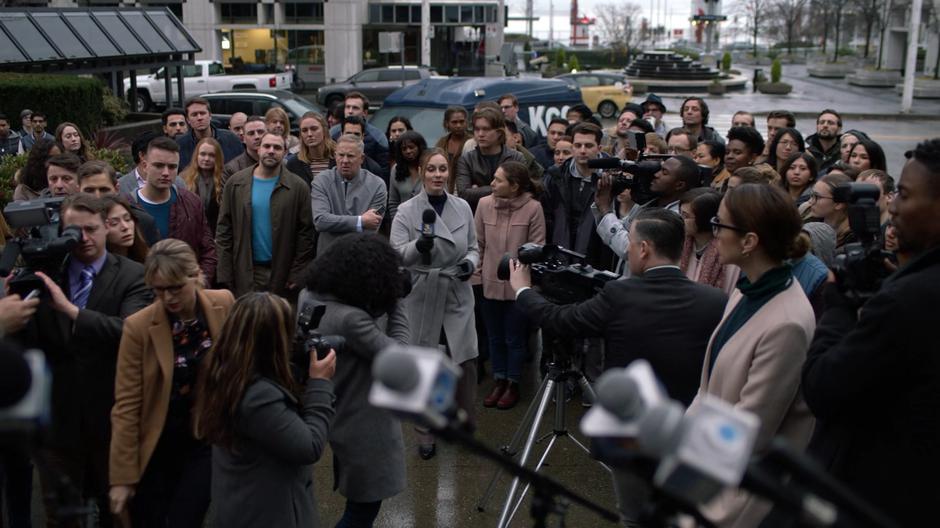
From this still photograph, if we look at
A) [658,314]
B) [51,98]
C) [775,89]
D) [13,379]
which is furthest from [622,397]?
[775,89]

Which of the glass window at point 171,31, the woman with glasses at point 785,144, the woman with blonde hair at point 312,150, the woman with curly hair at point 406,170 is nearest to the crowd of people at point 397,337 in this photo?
the woman with curly hair at point 406,170

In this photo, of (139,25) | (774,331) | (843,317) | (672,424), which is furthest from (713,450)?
(139,25)

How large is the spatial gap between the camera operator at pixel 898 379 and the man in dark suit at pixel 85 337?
9.51 ft

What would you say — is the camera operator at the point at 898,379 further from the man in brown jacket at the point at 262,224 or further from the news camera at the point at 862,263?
the man in brown jacket at the point at 262,224

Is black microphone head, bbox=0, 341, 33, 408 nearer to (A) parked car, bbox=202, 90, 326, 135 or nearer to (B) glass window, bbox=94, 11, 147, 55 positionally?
(B) glass window, bbox=94, 11, 147, 55


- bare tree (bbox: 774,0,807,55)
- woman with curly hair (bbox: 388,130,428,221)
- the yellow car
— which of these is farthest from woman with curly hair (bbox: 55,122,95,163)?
bare tree (bbox: 774,0,807,55)

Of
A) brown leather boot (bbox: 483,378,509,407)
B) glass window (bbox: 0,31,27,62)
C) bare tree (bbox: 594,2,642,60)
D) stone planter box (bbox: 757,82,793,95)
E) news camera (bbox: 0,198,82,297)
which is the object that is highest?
bare tree (bbox: 594,2,642,60)

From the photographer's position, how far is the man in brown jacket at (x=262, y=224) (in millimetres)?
6574

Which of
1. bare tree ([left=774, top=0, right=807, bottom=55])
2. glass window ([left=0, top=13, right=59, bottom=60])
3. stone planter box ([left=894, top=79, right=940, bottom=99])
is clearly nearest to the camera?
glass window ([left=0, top=13, right=59, bottom=60])

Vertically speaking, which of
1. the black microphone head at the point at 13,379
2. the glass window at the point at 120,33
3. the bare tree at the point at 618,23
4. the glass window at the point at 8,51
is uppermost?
the bare tree at the point at 618,23

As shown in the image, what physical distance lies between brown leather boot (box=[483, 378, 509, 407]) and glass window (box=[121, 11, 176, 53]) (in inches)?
481

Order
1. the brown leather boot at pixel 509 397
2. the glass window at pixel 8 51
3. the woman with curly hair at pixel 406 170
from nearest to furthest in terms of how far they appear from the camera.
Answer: the brown leather boot at pixel 509 397, the woman with curly hair at pixel 406 170, the glass window at pixel 8 51

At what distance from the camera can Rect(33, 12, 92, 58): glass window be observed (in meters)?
14.9

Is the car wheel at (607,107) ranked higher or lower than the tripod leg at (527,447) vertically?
higher
